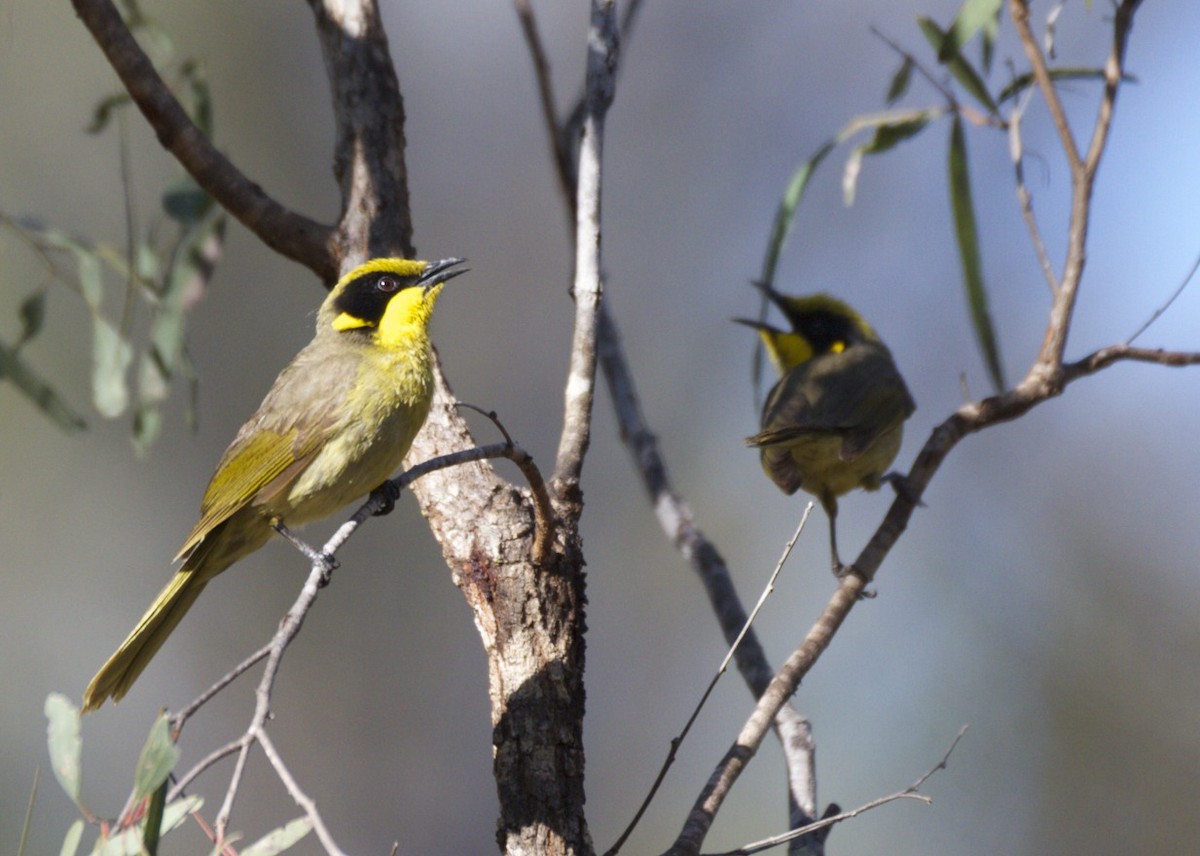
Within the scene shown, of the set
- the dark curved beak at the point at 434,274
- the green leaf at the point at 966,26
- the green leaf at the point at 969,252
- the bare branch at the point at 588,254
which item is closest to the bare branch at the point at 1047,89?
the green leaf at the point at 966,26

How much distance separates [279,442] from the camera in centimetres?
304

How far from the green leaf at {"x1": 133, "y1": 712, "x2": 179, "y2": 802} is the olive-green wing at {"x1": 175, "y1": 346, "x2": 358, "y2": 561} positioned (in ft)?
4.26

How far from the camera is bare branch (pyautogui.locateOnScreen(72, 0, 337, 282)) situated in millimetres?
3111

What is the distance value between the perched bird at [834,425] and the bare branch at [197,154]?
1388 mm

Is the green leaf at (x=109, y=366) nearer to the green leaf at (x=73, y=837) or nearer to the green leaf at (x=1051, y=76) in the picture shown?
the green leaf at (x=73, y=837)

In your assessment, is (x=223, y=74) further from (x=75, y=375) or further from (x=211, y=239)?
(x=211, y=239)

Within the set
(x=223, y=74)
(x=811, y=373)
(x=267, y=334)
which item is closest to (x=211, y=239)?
(x=811, y=373)

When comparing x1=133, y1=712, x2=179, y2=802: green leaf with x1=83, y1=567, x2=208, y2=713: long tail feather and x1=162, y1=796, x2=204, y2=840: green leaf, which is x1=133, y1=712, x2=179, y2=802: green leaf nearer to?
x1=162, y1=796, x2=204, y2=840: green leaf

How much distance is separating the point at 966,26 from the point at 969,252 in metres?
0.64

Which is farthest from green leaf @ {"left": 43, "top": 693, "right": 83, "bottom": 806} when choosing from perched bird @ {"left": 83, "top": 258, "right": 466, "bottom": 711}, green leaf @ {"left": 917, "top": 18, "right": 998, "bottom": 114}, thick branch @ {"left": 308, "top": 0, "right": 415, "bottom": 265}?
green leaf @ {"left": 917, "top": 18, "right": 998, "bottom": 114}

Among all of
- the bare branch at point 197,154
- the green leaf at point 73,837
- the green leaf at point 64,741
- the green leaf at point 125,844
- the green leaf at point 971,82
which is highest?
the green leaf at point 971,82

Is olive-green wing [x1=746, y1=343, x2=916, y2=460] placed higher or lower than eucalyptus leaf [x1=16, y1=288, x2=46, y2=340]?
lower

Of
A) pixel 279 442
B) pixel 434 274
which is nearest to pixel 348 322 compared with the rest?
pixel 434 274

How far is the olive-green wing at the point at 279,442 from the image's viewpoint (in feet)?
9.64
